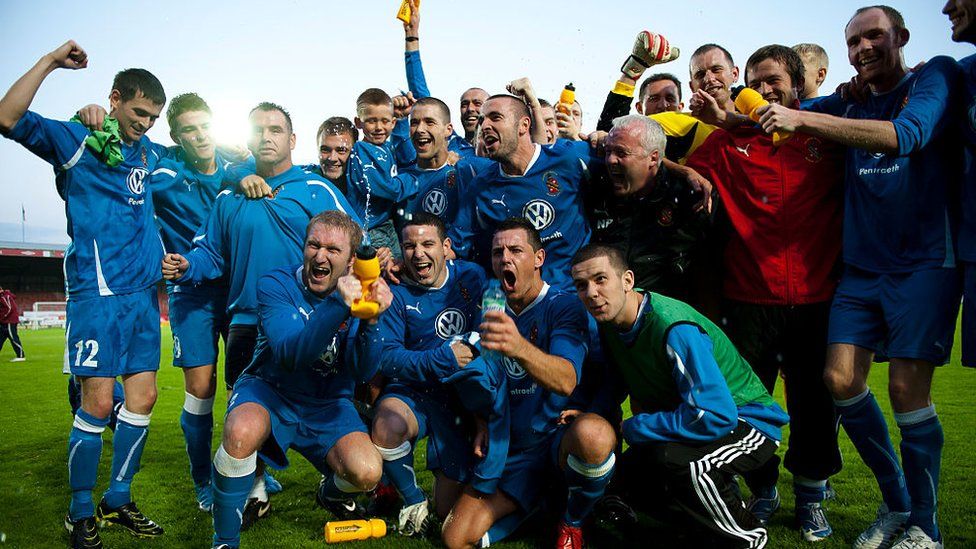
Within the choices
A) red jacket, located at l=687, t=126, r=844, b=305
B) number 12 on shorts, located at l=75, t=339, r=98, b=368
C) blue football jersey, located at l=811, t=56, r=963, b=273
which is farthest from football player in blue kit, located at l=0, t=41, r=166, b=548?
blue football jersey, located at l=811, t=56, r=963, b=273

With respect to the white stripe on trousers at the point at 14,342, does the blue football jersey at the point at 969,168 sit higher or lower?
higher

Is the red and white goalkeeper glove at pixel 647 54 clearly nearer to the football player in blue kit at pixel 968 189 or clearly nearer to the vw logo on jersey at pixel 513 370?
the football player in blue kit at pixel 968 189

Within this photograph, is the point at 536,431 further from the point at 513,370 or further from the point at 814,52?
the point at 814,52

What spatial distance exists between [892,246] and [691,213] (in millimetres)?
1077

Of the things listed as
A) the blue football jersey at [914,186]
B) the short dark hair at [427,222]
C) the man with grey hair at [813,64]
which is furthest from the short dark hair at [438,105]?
the blue football jersey at [914,186]

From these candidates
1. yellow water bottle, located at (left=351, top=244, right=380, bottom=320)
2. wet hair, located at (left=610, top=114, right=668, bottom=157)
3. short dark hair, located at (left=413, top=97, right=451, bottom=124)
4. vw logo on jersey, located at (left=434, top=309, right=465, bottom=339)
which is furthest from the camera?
short dark hair, located at (left=413, top=97, right=451, bottom=124)

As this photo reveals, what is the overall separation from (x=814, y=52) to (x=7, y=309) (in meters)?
19.8

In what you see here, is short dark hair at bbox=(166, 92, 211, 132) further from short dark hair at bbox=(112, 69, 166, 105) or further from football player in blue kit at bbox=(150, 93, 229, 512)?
short dark hair at bbox=(112, 69, 166, 105)

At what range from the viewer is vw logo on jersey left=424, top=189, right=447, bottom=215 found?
5234 millimetres

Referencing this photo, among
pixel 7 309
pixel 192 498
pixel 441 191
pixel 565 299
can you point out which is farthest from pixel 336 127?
pixel 7 309

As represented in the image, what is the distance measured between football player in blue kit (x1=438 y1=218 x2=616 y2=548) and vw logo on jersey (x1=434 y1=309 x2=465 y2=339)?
0.41 meters

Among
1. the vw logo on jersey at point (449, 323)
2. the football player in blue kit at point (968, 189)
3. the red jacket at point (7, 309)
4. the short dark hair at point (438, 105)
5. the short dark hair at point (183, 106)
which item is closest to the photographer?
the football player in blue kit at point (968, 189)

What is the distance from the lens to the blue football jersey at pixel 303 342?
326 centimetres

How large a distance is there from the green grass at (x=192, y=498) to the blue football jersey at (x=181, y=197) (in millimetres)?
1710
